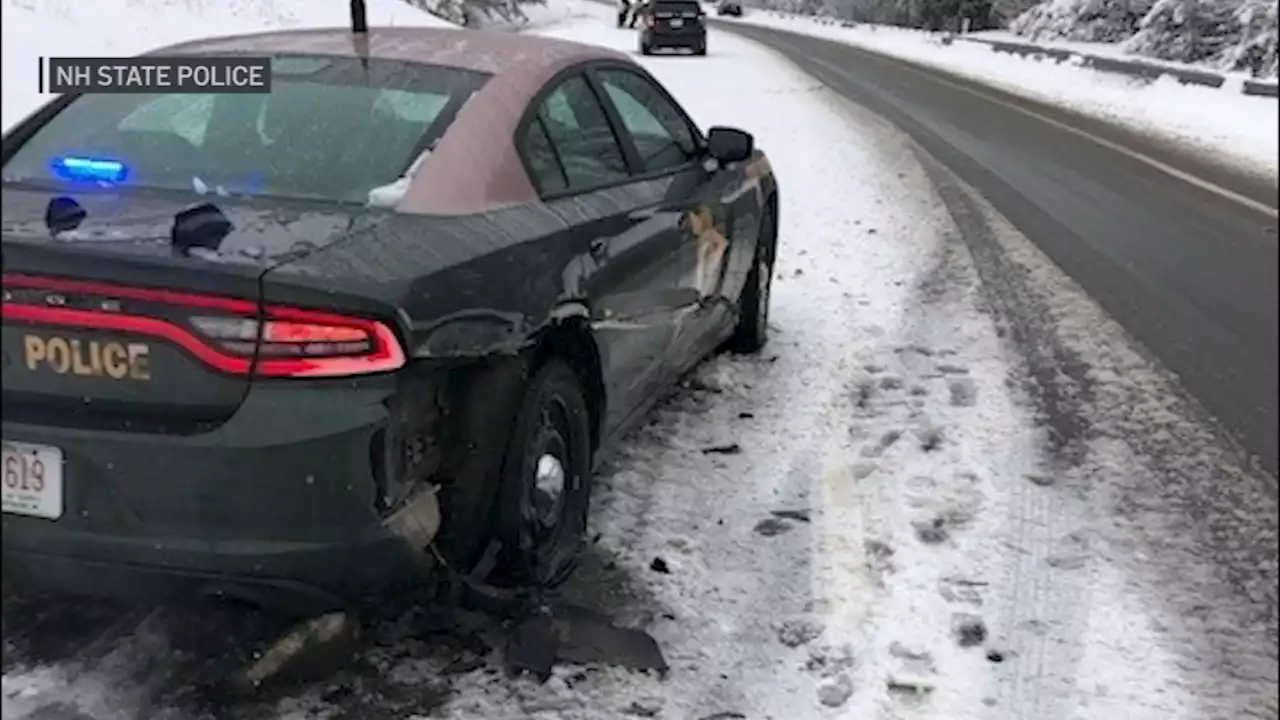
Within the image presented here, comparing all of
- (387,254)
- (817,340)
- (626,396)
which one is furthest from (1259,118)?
(817,340)

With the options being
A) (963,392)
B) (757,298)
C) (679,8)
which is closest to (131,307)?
(963,392)

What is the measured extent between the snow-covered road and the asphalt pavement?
0.15 m

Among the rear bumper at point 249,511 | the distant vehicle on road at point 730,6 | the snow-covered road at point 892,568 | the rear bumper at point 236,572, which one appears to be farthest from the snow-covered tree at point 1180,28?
the distant vehicle on road at point 730,6

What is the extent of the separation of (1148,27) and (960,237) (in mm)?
7013

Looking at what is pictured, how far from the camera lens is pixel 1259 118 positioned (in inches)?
51.1

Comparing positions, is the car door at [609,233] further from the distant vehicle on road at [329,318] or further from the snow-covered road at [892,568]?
the snow-covered road at [892,568]

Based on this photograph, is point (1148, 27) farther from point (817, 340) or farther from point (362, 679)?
point (817, 340)

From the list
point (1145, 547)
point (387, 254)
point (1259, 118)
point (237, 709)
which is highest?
point (1259, 118)

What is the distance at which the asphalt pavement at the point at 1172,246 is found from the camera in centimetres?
125

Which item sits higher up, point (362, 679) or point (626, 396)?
point (626, 396)

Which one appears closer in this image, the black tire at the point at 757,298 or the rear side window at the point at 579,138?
the rear side window at the point at 579,138

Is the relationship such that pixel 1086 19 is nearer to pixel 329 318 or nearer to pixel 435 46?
pixel 329 318

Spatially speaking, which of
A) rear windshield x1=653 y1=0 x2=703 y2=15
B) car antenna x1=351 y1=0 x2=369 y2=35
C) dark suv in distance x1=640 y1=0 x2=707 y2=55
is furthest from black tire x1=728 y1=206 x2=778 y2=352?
rear windshield x1=653 y1=0 x2=703 y2=15

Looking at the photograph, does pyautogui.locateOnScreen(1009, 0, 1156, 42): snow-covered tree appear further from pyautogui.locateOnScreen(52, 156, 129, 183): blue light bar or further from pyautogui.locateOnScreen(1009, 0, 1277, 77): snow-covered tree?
pyautogui.locateOnScreen(52, 156, 129, 183): blue light bar
